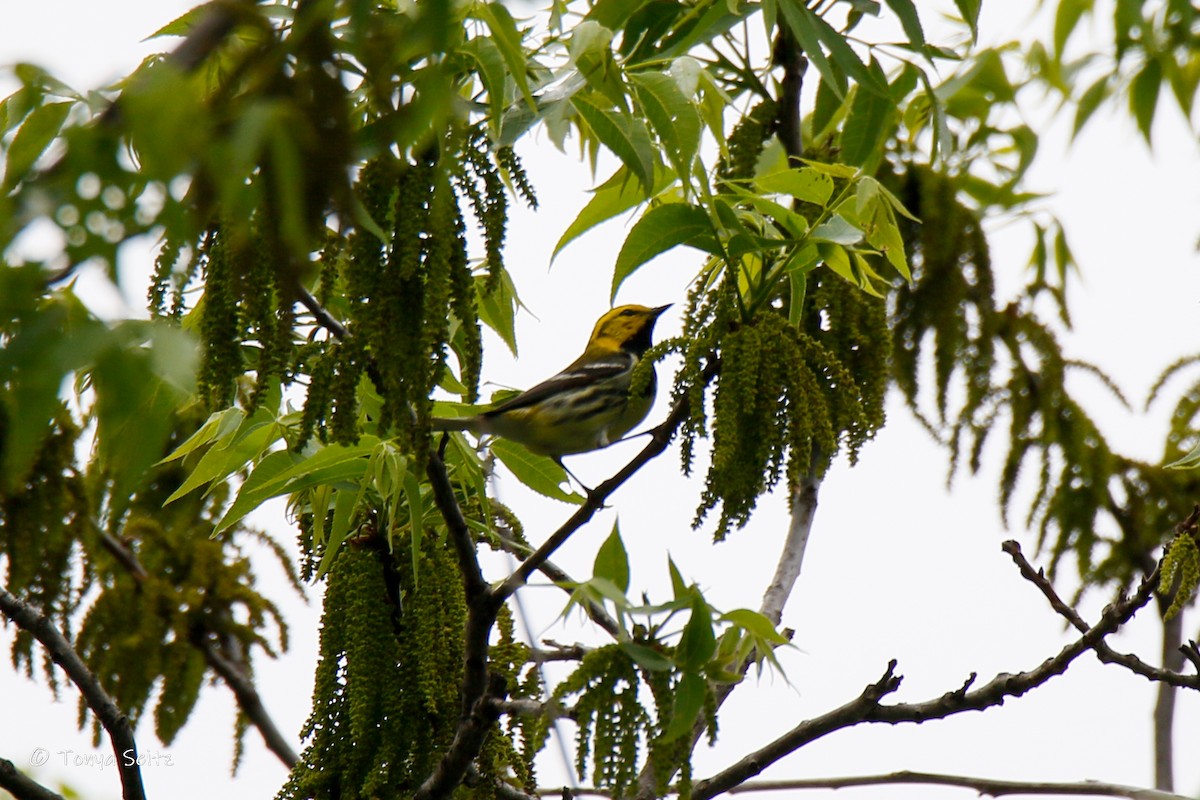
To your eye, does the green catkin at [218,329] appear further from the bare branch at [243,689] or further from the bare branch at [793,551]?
the bare branch at [243,689]

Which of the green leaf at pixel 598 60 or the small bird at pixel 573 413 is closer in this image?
the green leaf at pixel 598 60

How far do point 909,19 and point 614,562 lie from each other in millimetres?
1171

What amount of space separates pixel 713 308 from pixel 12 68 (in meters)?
1.55

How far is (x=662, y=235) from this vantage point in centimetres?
253

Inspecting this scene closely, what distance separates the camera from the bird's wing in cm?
468

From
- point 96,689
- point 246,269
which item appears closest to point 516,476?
point 96,689

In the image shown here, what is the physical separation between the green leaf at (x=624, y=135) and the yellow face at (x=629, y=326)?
366 centimetres

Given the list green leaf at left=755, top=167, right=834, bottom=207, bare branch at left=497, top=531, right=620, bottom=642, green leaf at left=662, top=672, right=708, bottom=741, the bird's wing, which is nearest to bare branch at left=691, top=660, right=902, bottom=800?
bare branch at left=497, top=531, right=620, bottom=642

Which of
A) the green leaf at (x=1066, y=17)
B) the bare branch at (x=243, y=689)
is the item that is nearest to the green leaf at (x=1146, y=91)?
the green leaf at (x=1066, y=17)

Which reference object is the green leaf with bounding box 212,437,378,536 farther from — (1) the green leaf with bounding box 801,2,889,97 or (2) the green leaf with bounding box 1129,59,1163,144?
(2) the green leaf with bounding box 1129,59,1163,144

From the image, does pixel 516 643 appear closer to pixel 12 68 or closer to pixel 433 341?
pixel 433 341

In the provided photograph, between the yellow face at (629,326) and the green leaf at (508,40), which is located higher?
the yellow face at (629,326)

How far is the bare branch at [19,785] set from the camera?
9.21 feet

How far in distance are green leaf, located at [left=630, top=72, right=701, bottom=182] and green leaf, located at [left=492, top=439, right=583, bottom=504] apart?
1138 mm
